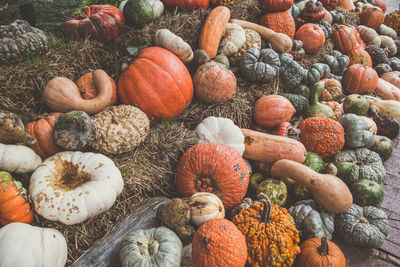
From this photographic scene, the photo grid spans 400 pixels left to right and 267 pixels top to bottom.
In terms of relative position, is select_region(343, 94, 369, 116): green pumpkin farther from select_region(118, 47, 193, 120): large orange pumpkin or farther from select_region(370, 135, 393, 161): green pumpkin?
select_region(118, 47, 193, 120): large orange pumpkin

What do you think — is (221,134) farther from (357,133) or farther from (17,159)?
(17,159)

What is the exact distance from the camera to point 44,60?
340 centimetres

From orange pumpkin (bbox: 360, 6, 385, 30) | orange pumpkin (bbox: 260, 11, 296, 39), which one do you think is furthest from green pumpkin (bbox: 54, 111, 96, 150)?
orange pumpkin (bbox: 360, 6, 385, 30)

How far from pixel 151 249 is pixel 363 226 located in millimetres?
2314

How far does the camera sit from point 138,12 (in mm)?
3906

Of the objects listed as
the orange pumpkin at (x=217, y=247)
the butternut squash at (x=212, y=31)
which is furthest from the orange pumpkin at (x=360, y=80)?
the orange pumpkin at (x=217, y=247)

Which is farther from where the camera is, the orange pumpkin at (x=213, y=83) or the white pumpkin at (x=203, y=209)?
the orange pumpkin at (x=213, y=83)

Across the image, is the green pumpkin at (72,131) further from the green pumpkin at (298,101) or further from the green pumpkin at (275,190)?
the green pumpkin at (298,101)

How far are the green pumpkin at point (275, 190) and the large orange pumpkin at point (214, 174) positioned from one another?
0.31 meters

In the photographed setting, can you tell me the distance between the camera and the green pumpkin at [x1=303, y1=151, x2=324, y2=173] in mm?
3727

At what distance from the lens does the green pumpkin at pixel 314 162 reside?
373 cm

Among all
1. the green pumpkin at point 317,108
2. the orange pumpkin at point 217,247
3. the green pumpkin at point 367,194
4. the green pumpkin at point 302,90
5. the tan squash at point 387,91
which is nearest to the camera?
the orange pumpkin at point 217,247

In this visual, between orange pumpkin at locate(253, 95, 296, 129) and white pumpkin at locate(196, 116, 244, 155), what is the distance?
75 centimetres

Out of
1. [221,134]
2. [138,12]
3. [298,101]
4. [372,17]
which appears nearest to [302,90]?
[298,101]
